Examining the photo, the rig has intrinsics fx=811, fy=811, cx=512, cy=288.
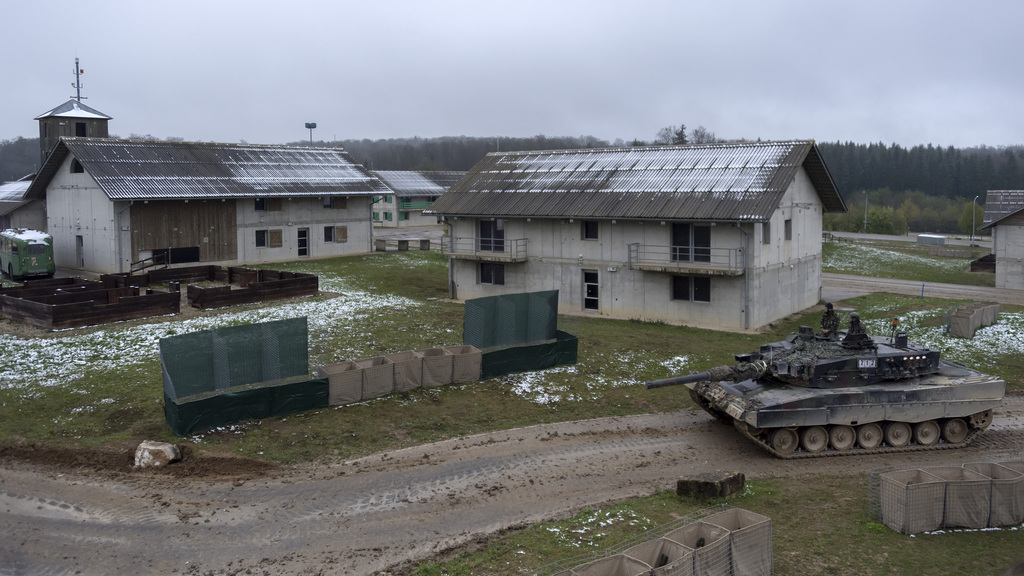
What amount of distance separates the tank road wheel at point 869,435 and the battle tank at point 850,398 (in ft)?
0.08

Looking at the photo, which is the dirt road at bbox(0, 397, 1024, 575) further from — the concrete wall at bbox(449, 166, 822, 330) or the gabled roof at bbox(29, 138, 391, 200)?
the gabled roof at bbox(29, 138, 391, 200)

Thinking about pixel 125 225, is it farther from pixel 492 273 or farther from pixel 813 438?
pixel 813 438

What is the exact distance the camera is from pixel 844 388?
18.8m

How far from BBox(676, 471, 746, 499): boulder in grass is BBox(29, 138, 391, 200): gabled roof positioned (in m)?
33.5

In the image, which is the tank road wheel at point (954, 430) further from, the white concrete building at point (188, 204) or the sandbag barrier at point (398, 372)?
the white concrete building at point (188, 204)

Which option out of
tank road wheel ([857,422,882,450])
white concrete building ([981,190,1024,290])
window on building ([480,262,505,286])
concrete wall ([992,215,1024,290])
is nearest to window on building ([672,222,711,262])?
window on building ([480,262,505,286])

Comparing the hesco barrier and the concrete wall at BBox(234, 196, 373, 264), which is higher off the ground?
the concrete wall at BBox(234, 196, 373, 264)

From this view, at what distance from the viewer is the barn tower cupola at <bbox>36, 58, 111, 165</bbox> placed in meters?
56.6

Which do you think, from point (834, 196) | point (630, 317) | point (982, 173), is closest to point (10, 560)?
point (630, 317)

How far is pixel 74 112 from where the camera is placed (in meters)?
57.4

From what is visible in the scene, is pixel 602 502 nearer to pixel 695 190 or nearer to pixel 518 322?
pixel 518 322

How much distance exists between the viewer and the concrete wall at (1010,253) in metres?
43.1

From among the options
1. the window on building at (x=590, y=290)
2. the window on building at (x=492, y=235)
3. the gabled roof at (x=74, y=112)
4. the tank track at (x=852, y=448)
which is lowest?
the tank track at (x=852, y=448)

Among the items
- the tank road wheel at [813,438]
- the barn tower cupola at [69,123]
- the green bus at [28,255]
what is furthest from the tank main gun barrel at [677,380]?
the barn tower cupola at [69,123]
